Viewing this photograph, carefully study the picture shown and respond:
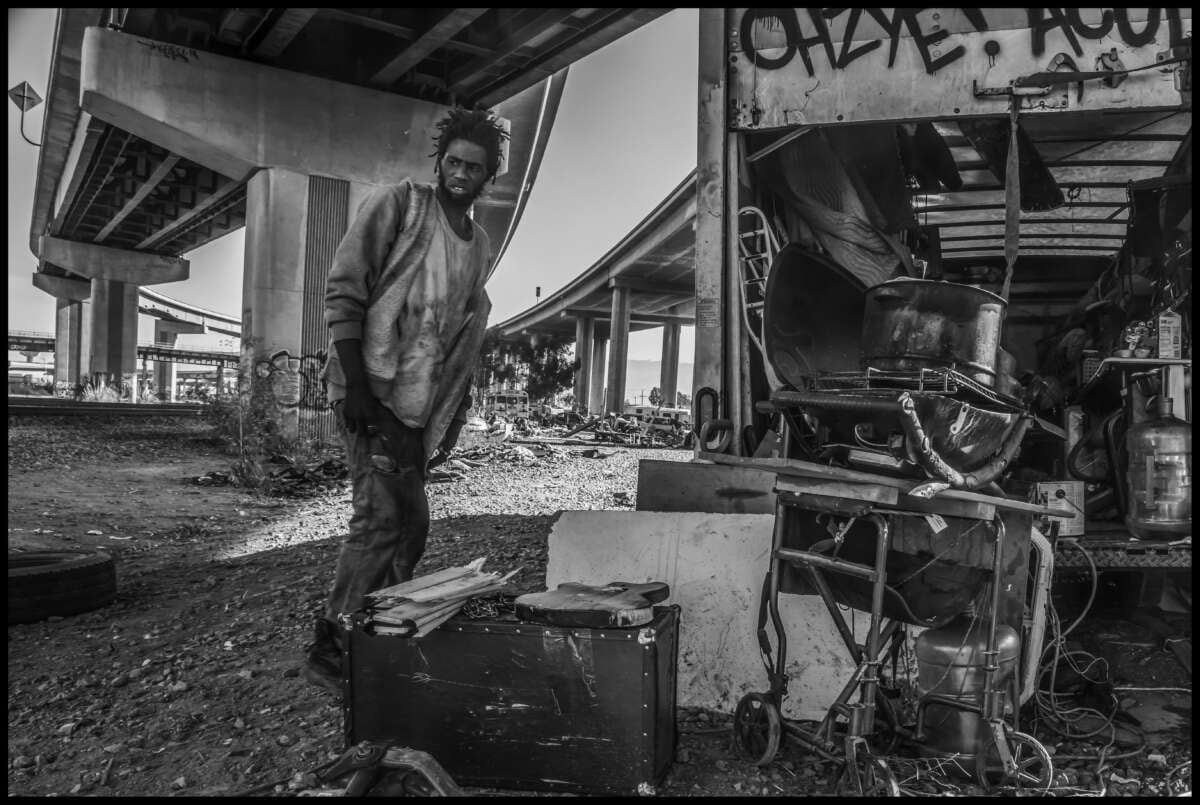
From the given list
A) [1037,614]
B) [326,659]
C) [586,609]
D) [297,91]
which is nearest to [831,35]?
[1037,614]

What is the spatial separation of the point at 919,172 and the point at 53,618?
20.3ft

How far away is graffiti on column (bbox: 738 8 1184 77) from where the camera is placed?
3.78 metres

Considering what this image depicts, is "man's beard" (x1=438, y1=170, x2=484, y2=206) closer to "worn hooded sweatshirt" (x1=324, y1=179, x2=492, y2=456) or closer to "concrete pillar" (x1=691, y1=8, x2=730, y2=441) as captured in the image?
"worn hooded sweatshirt" (x1=324, y1=179, x2=492, y2=456)

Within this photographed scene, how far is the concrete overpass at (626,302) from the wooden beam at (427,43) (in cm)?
661

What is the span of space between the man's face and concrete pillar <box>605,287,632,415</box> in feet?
116

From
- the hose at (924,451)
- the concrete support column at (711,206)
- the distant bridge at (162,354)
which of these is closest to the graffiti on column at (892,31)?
the concrete support column at (711,206)

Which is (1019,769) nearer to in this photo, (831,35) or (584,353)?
(831,35)

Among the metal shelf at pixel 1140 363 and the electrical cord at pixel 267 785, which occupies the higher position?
the metal shelf at pixel 1140 363

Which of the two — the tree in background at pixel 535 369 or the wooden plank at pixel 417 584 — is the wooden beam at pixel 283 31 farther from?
the tree in background at pixel 535 369

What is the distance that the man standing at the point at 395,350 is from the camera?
9.89ft

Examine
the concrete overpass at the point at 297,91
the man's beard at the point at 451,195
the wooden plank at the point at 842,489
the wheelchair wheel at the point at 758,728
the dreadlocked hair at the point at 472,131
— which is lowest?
the wheelchair wheel at the point at 758,728

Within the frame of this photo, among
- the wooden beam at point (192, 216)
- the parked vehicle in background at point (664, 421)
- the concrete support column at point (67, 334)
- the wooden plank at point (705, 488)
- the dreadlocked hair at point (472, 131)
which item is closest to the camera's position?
the dreadlocked hair at point (472, 131)

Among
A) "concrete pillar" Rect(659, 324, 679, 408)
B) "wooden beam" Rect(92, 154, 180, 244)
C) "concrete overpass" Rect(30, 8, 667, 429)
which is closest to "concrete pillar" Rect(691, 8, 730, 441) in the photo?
"concrete overpass" Rect(30, 8, 667, 429)

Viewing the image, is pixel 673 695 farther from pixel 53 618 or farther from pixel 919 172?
pixel 919 172
